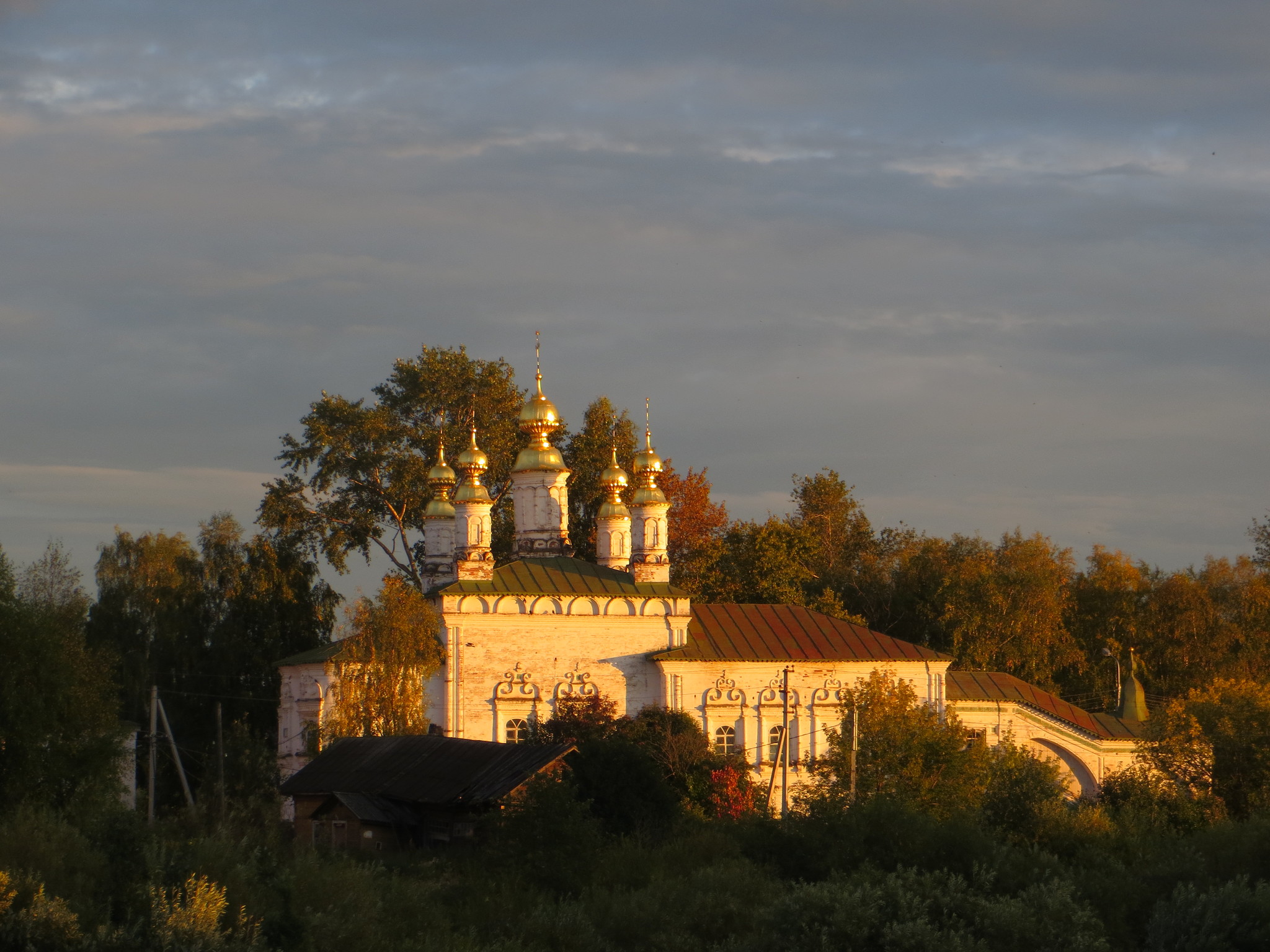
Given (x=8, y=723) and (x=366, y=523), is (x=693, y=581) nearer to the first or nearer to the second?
(x=366, y=523)

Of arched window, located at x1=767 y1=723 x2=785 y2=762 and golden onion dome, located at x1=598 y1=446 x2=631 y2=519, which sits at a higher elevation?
golden onion dome, located at x1=598 y1=446 x2=631 y2=519

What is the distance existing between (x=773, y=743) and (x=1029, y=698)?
696 cm

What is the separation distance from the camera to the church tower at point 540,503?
3481cm

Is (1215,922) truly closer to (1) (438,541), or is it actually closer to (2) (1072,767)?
(2) (1072,767)

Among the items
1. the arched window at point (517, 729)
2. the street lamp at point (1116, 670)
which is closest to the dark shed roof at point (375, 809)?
the arched window at point (517, 729)

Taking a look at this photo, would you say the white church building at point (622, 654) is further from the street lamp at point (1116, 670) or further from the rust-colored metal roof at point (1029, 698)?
the street lamp at point (1116, 670)

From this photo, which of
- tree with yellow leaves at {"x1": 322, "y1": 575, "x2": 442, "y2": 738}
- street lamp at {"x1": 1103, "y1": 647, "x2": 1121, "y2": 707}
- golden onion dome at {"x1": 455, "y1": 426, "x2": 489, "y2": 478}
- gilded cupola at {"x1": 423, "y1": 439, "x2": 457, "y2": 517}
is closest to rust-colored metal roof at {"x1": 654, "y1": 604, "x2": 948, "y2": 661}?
tree with yellow leaves at {"x1": 322, "y1": 575, "x2": 442, "y2": 738}

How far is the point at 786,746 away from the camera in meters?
29.3

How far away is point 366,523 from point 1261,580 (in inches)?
918

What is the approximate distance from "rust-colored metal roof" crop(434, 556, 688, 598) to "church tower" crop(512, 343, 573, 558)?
1222mm

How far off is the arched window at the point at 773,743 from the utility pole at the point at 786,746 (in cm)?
17

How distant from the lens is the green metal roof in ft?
106

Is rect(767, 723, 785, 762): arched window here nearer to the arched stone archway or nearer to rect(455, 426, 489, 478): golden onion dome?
the arched stone archway

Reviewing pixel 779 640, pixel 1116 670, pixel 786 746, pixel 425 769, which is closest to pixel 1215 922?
pixel 786 746
